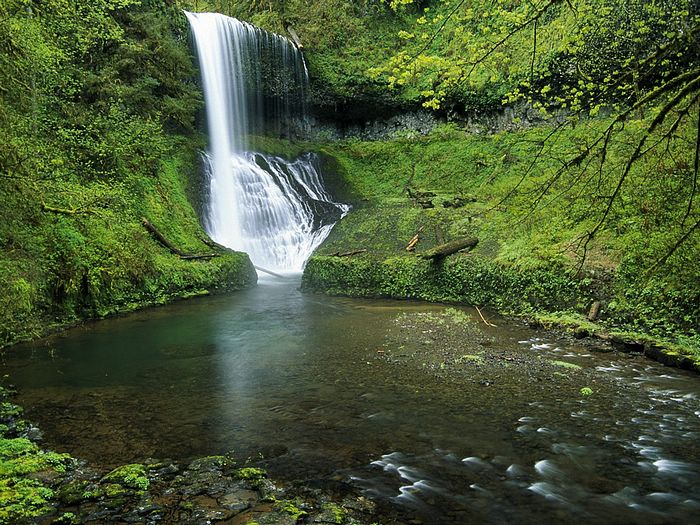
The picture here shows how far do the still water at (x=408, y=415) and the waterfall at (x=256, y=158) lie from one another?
10.3 meters

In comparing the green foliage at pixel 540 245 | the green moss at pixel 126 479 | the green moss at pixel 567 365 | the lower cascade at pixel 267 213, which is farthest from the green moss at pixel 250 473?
the lower cascade at pixel 267 213

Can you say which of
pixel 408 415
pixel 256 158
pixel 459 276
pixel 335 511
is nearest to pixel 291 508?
pixel 335 511

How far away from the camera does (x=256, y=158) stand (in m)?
22.1

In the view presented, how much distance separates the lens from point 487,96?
2466cm

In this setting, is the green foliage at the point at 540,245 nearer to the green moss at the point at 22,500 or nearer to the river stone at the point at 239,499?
the river stone at the point at 239,499

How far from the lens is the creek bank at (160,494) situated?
3.32 metres

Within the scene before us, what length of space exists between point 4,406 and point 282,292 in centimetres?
962

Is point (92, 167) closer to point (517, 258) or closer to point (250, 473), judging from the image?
point (517, 258)

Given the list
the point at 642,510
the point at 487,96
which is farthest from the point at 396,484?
the point at 487,96

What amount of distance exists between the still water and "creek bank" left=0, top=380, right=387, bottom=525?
23cm

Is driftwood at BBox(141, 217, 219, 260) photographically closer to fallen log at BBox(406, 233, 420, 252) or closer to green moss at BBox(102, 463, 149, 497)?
fallen log at BBox(406, 233, 420, 252)

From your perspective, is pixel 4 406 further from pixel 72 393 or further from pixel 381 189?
pixel 381 189

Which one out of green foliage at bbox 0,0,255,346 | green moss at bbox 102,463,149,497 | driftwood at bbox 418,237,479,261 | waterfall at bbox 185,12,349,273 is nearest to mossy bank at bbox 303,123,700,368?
driftwood at bbox 418,237,479,261

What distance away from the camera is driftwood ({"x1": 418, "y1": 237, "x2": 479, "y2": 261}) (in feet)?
42.3
